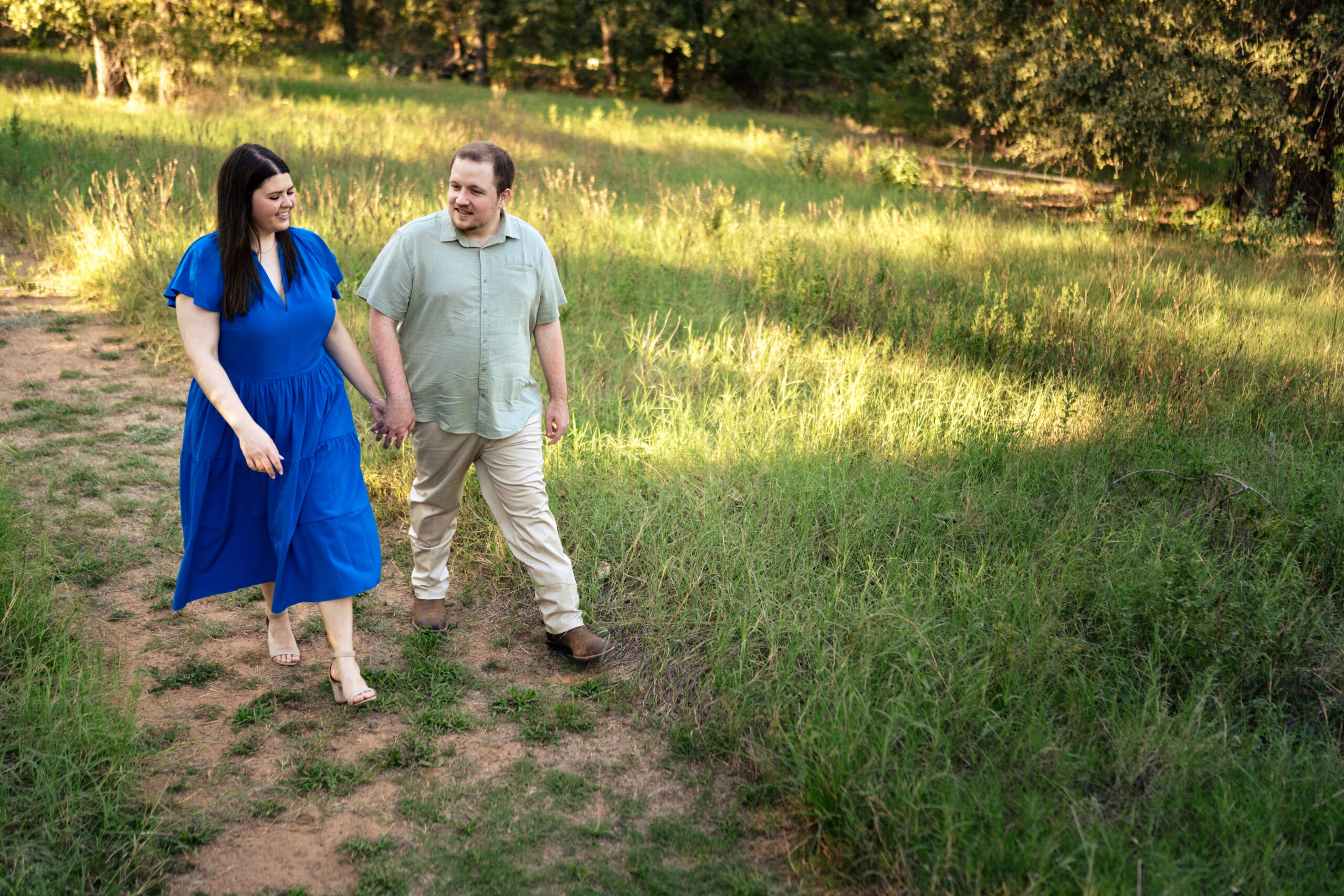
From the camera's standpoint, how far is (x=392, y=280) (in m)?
3.71

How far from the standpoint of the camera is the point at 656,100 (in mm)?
33656

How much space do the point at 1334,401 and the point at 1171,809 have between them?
4411 mm

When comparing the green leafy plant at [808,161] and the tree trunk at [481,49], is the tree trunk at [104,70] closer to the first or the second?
the green leafy plant at [808,161]

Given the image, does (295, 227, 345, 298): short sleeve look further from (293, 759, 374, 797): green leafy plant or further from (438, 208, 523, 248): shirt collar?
(293, 759, 374, 797): green leafy plant

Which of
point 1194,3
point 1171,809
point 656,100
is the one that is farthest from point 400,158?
point 656,100

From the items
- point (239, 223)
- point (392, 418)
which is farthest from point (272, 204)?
point (392, 418)

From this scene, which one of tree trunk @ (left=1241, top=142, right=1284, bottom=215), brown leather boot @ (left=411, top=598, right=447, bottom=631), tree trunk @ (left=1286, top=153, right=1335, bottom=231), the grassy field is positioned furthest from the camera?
tree trunk @ (left=1286, top=153, right=1335, bottom=231)

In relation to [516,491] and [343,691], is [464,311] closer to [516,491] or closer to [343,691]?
[516,491]

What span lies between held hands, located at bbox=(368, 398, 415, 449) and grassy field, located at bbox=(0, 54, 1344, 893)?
129 cm

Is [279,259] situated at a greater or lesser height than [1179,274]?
greater

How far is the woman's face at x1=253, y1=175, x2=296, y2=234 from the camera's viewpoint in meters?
3.23

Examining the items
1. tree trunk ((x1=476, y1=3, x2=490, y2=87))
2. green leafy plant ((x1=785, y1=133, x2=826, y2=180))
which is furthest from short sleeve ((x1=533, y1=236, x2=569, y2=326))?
tree trunk ((x1=476, y1=3, x2=490, y2=87))

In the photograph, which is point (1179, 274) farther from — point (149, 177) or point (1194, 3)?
point (149, 177)

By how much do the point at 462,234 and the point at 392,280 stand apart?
34cm
